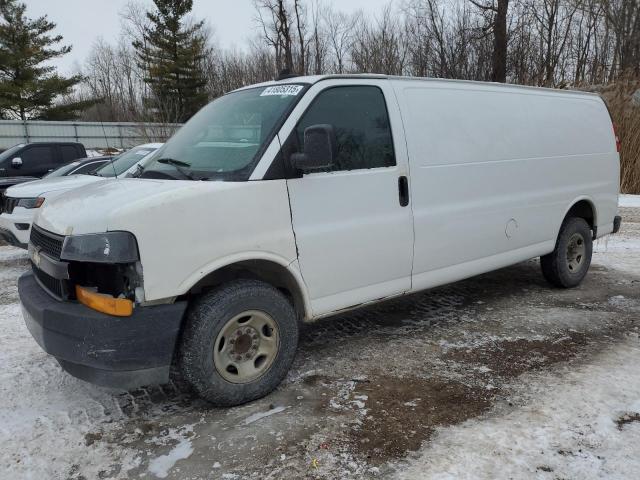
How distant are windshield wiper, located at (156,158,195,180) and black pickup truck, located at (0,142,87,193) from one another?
32.1 ft

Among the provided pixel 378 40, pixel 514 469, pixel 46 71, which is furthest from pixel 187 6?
pixel 514 469

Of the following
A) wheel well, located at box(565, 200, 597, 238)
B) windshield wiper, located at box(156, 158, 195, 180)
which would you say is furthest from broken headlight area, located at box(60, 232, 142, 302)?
wheel well, located at box(565, 200, 597, 238)

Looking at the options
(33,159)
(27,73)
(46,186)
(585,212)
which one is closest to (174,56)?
(27,73)

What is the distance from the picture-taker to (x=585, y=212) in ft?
19.6

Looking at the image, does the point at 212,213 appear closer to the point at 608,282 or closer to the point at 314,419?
the point at 314,419

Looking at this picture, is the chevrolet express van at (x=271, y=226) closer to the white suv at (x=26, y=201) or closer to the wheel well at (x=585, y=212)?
the wheel well at (x=585, y=212)

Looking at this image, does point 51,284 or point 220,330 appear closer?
point 220,330

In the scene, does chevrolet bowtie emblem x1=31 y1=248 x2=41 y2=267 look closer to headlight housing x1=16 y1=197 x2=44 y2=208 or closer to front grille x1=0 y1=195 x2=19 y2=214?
headlight housing x1=16 y1=197 x2=44 y2=208

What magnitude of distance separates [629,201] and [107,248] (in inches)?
498

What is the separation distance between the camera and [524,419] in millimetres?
3150

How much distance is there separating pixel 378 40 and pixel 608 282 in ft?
116

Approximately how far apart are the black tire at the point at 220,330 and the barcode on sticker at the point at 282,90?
4.40 feet

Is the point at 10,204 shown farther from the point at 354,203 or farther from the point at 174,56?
the point at 174,56

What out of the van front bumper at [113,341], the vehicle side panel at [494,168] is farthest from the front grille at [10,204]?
the vehicle side panel at [494,168]
